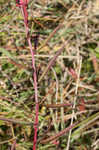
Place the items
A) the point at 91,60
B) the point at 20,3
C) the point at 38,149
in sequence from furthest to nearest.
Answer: the point at 91,60, the point at 38,149, the point at 20,3

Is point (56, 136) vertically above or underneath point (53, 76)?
underneath

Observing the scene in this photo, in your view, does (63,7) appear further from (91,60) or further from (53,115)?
(53,115)

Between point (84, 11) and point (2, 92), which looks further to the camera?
point (84, 11)

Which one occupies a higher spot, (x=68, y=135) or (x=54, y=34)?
(x=54, y=34)

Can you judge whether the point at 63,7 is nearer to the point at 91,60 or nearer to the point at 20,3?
the point at 91,60

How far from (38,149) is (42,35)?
2.11ft

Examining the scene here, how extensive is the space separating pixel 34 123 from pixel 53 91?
278mm

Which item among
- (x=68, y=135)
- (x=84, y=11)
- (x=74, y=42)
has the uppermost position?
(x=84, y=11)

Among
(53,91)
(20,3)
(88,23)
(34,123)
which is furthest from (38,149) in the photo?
(88,23)

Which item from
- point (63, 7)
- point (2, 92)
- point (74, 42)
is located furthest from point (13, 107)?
point (63, 7)

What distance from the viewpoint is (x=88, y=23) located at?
4.36ft

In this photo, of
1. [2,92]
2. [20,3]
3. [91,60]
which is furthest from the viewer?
[91,60]

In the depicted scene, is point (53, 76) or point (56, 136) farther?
point (53, 76)

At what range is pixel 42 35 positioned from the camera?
4.23 feet
